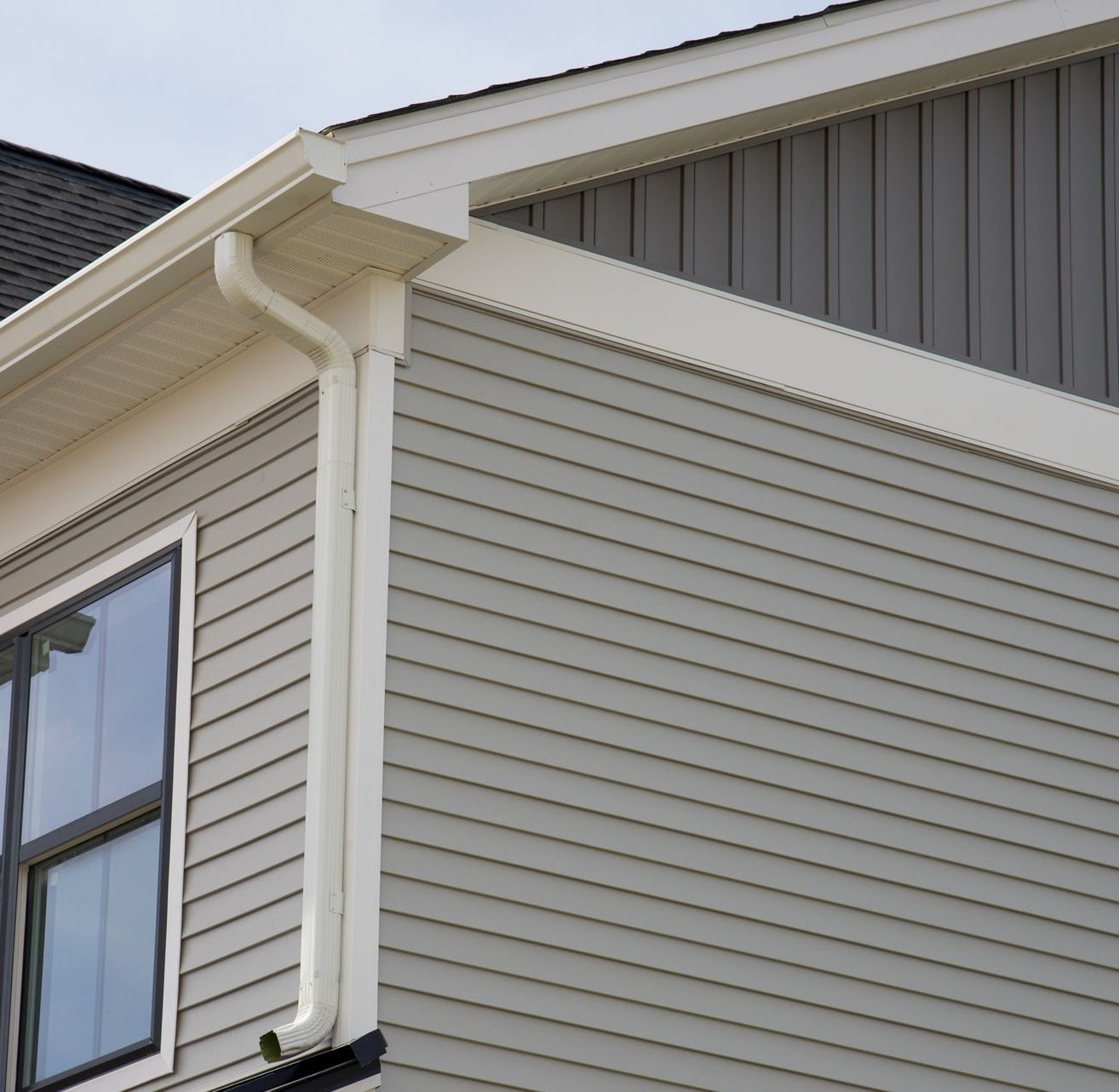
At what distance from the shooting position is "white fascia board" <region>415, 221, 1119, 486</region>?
672cm

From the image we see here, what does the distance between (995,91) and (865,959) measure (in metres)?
3.57

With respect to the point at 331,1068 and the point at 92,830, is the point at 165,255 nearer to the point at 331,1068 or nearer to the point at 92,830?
the point at 92,830

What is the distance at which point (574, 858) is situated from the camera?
620 cm

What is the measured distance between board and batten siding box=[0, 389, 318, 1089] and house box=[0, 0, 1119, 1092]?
2 cm

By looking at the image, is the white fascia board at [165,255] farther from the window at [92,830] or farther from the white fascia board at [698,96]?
the window at [92,830]

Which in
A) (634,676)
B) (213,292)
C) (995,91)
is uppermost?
(995,91)

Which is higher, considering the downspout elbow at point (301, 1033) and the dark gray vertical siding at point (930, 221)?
the dark gray vertical siding at point (930, 221)

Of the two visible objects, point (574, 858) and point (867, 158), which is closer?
point (574, 858)

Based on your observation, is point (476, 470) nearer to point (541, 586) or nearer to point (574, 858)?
point (541, 586)

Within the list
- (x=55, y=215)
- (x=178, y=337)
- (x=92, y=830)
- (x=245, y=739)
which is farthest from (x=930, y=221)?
(x=55, y=215)

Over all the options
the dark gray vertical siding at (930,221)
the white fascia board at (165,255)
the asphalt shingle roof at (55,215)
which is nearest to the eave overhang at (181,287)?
the white fascia board at (165,255)

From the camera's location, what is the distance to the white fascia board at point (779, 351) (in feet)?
22.0

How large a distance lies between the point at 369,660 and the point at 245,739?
0.53m

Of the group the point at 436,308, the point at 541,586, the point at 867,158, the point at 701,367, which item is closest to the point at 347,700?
the point at 541,586
